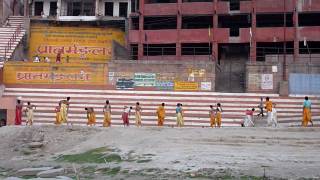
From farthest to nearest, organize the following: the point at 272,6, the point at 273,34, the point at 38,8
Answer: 1. the point at 38,8
2. the point at 272,6
3. the point at 273,34

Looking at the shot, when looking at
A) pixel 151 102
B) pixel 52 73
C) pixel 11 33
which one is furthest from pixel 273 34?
pixel 11 33

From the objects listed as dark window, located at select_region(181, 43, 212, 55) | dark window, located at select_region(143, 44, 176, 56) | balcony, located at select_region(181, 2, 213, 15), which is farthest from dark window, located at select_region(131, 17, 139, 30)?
dark window, located at select_region(181, 43, 212, 55)

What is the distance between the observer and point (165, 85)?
34.7m

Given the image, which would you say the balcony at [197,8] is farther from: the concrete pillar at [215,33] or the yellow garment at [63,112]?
the yellow garment at [63,112]

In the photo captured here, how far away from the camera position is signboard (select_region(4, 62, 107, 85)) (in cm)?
3497

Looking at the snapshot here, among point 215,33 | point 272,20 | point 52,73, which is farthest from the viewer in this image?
point 272,20

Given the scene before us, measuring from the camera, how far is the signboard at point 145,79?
1368 inches

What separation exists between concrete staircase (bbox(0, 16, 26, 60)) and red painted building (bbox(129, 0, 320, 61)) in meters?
8.51

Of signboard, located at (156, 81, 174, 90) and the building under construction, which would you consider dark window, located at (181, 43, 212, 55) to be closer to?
the building under construction

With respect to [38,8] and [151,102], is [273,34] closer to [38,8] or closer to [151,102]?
[151,102]

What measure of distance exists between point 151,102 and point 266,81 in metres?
7.30

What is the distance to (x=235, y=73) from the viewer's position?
39.9 meters

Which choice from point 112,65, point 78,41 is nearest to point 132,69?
point 112,65

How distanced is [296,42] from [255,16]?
3581mm
